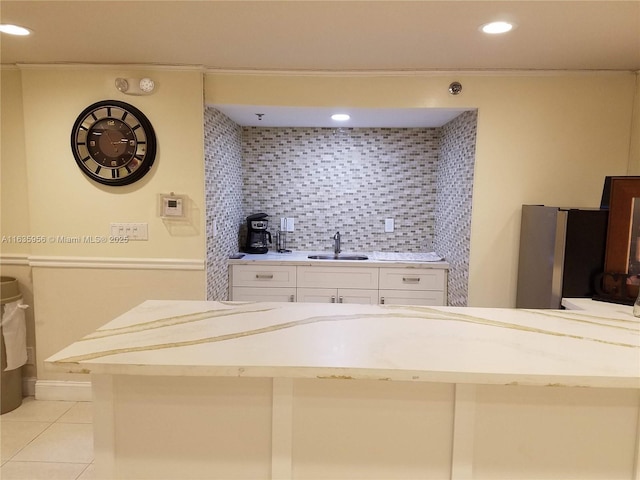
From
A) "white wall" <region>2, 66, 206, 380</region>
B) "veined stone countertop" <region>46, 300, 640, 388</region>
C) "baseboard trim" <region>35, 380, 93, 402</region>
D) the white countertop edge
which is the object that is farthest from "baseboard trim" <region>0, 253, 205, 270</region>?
the white countertop edge

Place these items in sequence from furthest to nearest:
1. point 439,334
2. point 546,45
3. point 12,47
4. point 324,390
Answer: point 12,47
point 546,45
point 439,334
point 324,390

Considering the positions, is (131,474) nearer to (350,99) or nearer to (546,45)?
(350,99)

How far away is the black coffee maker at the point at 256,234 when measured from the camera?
396 cm

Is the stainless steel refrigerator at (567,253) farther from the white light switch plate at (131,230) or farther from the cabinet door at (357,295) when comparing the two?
the white light switch plate at (131,230)

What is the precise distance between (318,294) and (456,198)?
1364 millimetres

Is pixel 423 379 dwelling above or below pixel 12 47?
below

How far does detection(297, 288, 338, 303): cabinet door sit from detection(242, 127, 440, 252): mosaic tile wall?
0.67m

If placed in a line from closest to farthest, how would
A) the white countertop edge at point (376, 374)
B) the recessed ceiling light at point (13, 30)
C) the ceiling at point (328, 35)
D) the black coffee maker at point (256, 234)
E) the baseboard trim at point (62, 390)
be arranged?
the white countertop edge at point (376, 374) < the ceiling at point (328, 35) < the recessed ceiling light at point (13, 30) < the baseboard trim at point (62, 390) < the black coffee maker at point (256, 234)

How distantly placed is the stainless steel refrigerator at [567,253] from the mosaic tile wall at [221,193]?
2218 mm

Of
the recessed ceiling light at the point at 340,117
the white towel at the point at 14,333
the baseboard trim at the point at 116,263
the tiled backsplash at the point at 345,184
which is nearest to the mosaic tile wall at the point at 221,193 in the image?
the tiled backsplash at the point at 345,184

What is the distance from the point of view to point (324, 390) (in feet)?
4.48

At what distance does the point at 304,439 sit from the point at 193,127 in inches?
89.5

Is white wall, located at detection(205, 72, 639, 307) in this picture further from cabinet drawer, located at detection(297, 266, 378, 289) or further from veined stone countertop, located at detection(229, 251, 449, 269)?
cabinet drawer, located at detection(297, 266, 378, 289)

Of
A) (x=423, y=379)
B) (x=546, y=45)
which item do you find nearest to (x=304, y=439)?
(x=423, y=379)
